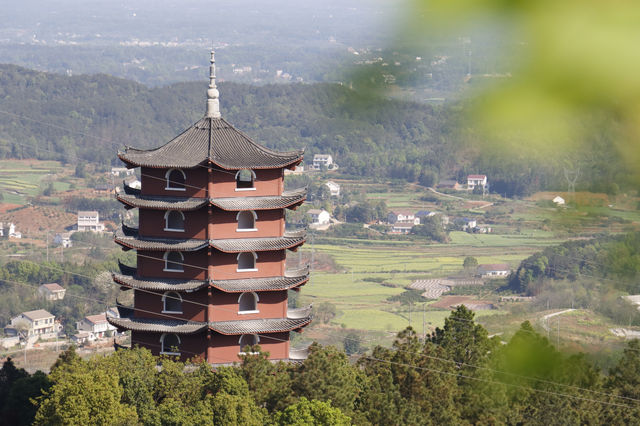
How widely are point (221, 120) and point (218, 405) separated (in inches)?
301

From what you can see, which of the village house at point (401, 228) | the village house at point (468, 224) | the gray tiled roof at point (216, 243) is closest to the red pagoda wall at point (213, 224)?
the gray tiled roof at point (216, 243)

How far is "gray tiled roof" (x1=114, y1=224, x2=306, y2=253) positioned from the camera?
62.8 ft

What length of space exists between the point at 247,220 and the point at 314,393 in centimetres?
439

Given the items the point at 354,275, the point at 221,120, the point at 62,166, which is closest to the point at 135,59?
the point at 62,166

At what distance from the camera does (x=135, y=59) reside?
162 m

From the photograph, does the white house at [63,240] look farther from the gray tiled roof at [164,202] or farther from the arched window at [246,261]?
the arched window at [246,261]

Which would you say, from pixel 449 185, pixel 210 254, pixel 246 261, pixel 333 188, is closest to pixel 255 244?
pixel 246 261

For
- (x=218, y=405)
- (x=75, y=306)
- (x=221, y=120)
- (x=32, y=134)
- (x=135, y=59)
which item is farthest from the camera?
(x=135, y=59)

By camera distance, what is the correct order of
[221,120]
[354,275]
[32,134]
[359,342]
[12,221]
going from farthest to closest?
[32,134], [12,221], [354,275], [359,342], [221,120]

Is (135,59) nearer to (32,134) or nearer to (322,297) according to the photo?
(32,134)

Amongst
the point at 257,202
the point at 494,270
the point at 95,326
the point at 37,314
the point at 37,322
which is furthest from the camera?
the point at 494,270

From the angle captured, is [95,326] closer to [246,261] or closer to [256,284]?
[246,261]

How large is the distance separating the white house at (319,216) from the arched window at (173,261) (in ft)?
310

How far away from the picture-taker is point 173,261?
776 inches
